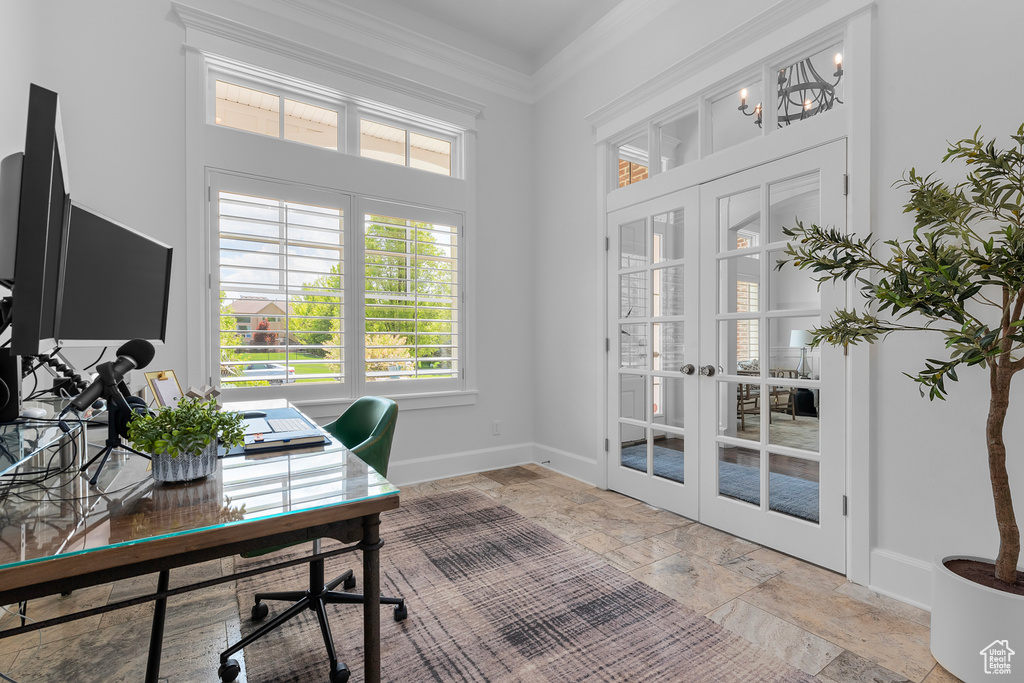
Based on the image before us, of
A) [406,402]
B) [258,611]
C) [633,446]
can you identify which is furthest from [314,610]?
[633,446]

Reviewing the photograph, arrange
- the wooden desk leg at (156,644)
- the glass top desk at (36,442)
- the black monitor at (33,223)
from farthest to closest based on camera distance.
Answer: the wooden desk leg at (156,644), the glass top desk at (36,442), the black monitor at (33,223)

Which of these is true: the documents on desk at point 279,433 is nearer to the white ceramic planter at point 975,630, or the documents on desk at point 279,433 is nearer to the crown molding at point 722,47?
the white ceramic planter at point 975,630

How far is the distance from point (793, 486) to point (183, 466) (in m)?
2.58

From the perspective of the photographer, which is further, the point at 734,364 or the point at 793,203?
the point at 734,364

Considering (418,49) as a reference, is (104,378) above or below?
below

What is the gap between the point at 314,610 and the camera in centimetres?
182

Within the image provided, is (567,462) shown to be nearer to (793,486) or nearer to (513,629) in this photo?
(793,486)

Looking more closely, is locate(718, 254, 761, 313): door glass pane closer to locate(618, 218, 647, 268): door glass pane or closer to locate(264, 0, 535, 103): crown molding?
locate(618, 218, 647, 268): door glass pane

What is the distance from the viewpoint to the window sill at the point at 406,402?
321cm

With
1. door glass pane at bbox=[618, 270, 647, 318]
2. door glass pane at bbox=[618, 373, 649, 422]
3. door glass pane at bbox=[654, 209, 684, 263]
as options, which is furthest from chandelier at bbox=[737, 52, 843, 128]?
door glass pane at bbox=[618, 373, 649, 422]

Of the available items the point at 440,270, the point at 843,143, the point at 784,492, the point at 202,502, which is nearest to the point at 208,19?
the point at 440,270

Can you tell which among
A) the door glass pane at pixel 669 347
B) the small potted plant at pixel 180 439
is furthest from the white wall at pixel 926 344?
the small potted plant at pixel 180 439

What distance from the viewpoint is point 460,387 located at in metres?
3.93

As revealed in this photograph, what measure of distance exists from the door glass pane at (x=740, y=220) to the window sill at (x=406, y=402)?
221cm
